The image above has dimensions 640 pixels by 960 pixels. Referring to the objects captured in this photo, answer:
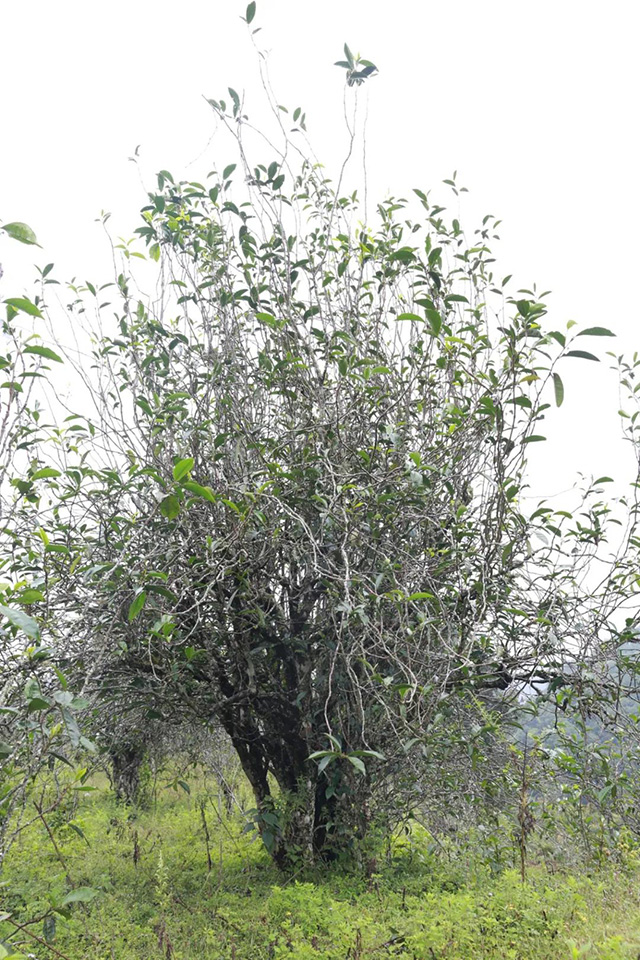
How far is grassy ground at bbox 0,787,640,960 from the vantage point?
304 centimetres

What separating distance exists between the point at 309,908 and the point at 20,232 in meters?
3.61

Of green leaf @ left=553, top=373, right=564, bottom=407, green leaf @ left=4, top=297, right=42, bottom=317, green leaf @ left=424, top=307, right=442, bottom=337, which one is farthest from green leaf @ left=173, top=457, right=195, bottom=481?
green leaf @ left=553, top=373, right=564, bottom=407

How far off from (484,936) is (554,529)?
2.14 m

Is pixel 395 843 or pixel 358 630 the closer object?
pixel 358 630

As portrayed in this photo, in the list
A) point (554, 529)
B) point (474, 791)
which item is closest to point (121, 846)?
point (474, 791)

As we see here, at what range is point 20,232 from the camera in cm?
164

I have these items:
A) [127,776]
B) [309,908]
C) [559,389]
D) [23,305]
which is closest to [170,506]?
[23,305]

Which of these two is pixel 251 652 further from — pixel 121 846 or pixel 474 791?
pixel 121 846

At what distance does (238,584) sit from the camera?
163 inches

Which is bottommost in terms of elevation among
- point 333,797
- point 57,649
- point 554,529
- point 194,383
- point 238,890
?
point 238,890

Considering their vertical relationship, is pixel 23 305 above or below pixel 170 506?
above

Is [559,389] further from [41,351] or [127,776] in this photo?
[127,776]

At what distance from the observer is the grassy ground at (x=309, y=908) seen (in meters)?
3.04

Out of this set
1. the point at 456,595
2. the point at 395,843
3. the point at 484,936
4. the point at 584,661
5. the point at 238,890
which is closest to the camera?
the point at 484,936
